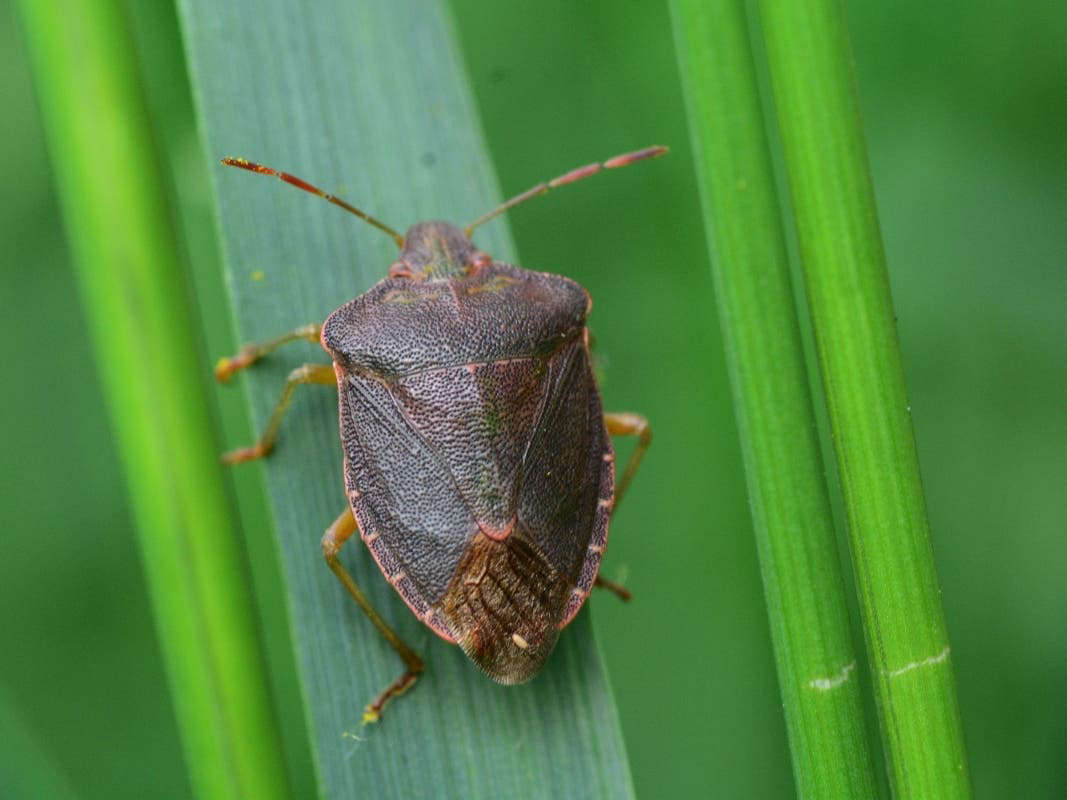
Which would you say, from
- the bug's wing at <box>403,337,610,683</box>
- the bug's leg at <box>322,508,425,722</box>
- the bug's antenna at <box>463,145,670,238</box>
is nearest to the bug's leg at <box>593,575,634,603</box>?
the bug's wing at <box>403,337,610,683</box>

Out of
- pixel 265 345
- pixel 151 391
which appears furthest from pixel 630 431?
pixel 151 391

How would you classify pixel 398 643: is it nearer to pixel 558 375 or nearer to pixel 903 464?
pixel 558 375

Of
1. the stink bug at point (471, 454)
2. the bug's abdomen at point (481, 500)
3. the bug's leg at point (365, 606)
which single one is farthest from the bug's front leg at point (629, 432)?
the bug's leg at point (365, 606)

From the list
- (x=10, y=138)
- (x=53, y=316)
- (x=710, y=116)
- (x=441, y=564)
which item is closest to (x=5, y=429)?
(x=53, y=316)

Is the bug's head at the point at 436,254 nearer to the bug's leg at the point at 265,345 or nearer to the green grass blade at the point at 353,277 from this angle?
the green grass blade at the point at 353,277

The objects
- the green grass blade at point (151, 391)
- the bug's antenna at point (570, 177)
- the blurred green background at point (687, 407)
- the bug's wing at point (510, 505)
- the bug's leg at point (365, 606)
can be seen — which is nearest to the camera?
the green grass blade at point (151, 391)
